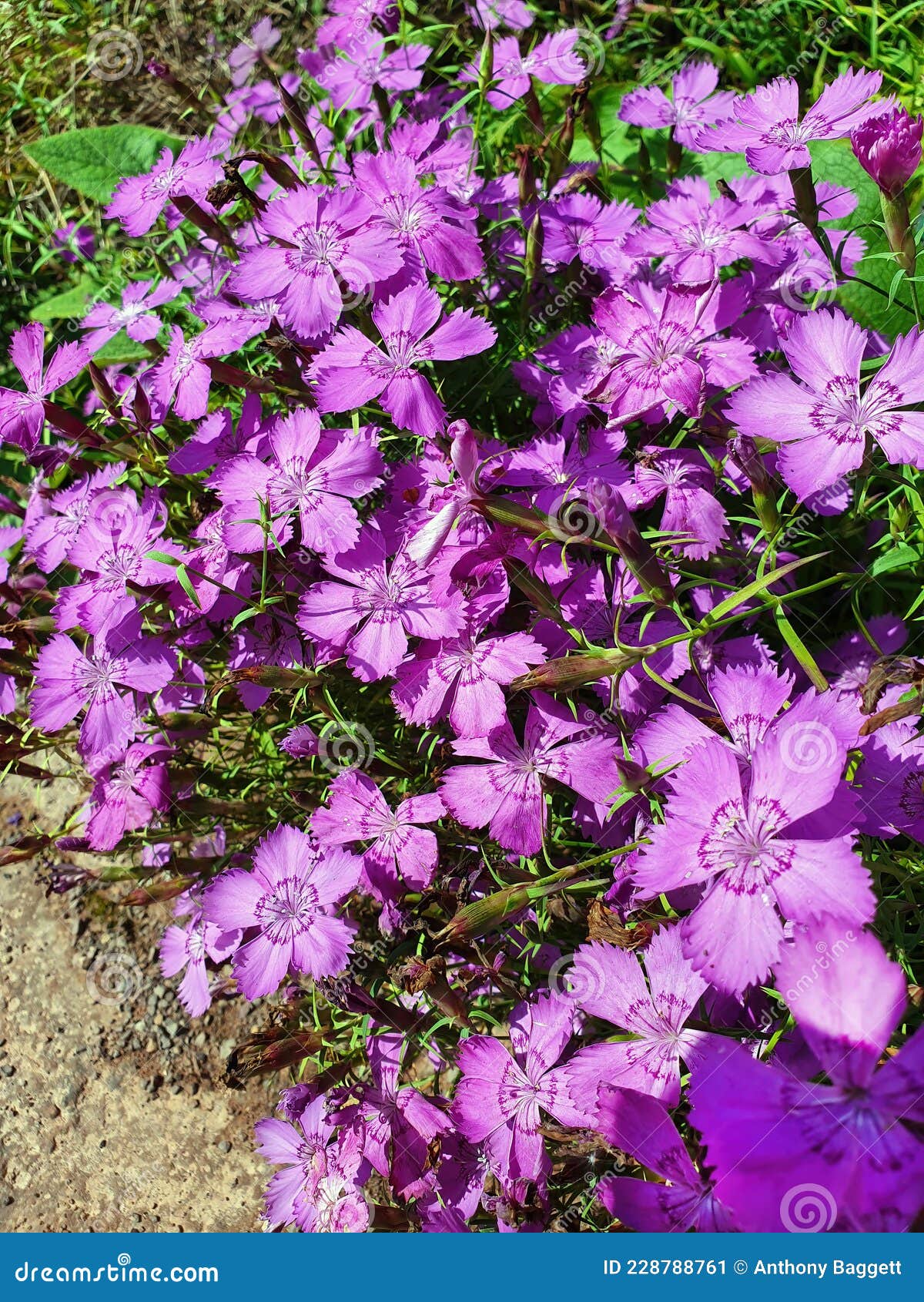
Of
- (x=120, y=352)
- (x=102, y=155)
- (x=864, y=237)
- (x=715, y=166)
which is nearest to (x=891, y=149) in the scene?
(x=864, y=237)

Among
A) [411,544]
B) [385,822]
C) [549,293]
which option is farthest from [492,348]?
[385,822]

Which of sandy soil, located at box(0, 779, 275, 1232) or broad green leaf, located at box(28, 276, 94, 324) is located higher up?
broad green leaf, located at box(28, 276, 94, 324)

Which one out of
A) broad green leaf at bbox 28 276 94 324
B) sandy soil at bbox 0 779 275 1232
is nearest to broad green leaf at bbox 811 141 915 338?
broad green leaf at bbox 28 276 94 324

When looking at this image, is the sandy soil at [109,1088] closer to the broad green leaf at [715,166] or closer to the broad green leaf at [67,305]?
the broad green leaf at [67,305]

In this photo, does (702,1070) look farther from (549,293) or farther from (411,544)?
(549,293)

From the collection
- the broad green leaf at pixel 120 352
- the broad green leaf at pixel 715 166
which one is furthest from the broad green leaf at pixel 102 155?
the broad green leaf at pixel 715 166

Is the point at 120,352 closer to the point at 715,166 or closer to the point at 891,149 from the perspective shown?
the point at 715,166

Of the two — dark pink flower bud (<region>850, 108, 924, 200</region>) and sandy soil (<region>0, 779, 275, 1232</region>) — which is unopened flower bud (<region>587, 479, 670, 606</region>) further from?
sandy soil (<region>0, 779, 275, 1232</region>)
